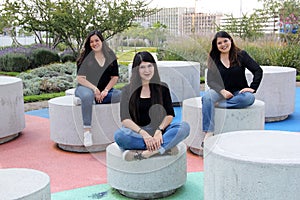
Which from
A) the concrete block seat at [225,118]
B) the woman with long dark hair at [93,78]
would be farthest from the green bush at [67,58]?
the concrete block seat at [225,118]

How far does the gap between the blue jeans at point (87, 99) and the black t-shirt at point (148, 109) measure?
4.76ft

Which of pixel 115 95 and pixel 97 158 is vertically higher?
pixel 115 95

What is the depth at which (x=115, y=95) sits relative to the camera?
208 inches

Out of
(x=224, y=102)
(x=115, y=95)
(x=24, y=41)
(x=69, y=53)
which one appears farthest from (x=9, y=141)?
(x=24, y=41)

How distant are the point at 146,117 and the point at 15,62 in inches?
581

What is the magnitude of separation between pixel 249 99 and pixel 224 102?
0.30 meters

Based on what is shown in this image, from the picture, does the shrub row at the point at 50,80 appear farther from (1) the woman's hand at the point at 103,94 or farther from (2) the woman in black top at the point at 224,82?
(2) the woman in black top at the point at 224,82

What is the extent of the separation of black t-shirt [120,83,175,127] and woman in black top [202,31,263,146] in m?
1.36

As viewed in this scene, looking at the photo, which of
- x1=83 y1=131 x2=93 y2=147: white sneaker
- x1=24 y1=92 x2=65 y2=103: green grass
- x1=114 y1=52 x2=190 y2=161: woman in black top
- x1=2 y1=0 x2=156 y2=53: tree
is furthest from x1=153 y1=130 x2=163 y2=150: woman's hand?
x1=2 y1=0 x2=156 y2=53: tree

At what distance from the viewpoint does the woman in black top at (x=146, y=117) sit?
365 cm

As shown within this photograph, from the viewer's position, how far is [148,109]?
3.72 meters

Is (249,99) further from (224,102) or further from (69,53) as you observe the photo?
(69,53)

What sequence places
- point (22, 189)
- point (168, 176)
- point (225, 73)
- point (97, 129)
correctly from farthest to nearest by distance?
point (97, 129), point (225, 73), point (168, 176), point (22, 189)

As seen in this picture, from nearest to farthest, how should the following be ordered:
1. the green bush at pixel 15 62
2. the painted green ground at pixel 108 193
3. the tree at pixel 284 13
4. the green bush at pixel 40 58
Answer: the painted green ground at pixel 108 193, the green bush at pixel 15 62, the green bush at pixel 40 58, the tree at pixel 284 13
